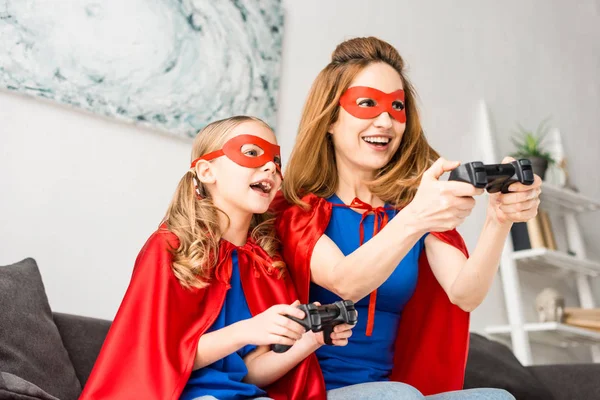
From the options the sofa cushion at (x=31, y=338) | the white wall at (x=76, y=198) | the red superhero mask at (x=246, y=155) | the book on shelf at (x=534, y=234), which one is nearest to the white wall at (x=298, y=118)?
the white wall at (x=76, y=198)

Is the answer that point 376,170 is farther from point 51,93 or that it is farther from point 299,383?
point 51,93

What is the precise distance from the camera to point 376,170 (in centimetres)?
169

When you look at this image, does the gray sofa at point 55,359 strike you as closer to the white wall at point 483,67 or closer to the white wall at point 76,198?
the white wall at point 76,198

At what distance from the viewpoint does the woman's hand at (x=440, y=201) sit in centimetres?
116

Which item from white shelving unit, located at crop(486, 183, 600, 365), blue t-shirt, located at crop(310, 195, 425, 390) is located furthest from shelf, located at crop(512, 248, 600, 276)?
blue t-shirt, located at crop(310, 195, 425, 390)

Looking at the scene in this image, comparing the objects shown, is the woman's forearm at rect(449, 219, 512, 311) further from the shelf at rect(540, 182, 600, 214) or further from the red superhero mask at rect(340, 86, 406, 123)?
the shelf at rect(540, 182, 600, 214)

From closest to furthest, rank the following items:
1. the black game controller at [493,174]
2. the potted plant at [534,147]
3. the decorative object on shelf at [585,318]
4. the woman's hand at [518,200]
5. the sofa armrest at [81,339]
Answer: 1. the black game controller at [493,174]
2. the woman's hand at [518,200]
3. the sofa armrest at [81,339]
4. the decorative object on shelf at [585,318]
5. the potted plant at [534,147]

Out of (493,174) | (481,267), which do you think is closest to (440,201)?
(493,174)

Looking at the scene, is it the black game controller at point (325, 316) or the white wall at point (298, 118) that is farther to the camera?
the white wall at point (298, 118)

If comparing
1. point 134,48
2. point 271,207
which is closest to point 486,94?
point 134,48

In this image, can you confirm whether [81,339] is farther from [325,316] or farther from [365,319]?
[325,316]

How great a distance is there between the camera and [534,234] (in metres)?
3.52

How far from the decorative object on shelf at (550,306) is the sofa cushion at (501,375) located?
1186 mm

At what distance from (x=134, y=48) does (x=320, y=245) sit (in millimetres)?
1318
